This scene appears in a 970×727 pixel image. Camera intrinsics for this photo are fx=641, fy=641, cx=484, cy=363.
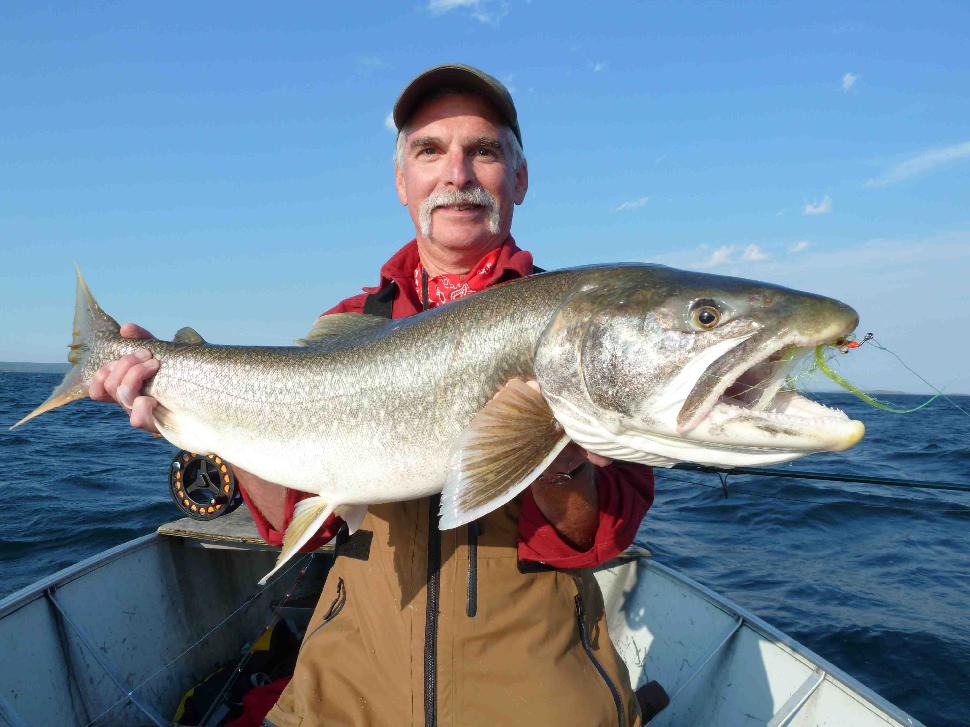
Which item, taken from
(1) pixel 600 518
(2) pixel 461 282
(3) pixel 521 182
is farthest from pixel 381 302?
(1) pixel 600 518

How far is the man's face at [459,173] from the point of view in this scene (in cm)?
387

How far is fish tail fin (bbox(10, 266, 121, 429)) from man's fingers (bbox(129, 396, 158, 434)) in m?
0.55

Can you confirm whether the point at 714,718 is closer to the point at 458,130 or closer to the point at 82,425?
the point at 458,130

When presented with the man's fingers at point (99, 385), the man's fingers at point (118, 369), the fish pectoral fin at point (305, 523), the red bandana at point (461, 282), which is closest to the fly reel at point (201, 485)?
the man's fingers at point (99, 385)

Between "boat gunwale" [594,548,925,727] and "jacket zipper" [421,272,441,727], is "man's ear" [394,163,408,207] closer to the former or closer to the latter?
"jacket zipper" [421,272,441,727]

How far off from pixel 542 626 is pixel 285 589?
5.10m

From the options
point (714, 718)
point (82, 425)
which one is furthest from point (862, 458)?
point (82, 425)

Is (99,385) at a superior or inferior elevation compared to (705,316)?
inferior

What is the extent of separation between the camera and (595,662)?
124 inches

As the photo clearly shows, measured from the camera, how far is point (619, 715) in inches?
119

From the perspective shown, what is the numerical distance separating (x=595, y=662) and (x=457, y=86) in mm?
3381

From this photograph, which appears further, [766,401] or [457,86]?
[457,86]

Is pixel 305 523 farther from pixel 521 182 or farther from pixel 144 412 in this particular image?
pixel 521 182

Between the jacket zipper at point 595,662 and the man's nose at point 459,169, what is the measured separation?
2.43m
